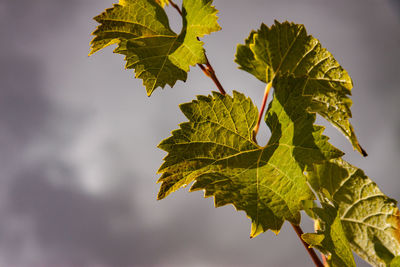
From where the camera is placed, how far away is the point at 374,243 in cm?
115

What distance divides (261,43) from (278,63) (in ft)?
0.29

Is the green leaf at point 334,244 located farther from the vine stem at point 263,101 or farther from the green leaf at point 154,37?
the green leaf at point 154,37

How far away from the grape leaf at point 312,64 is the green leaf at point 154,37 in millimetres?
166

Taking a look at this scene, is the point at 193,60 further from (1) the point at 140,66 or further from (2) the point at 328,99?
(2) the point at 328,99

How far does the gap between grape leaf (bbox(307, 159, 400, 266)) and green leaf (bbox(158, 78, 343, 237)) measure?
24 centimetres

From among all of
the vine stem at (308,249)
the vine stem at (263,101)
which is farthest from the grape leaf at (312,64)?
the vine stem at (308,249)

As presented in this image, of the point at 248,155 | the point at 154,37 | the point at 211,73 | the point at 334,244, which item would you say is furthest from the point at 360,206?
the point at 154,37

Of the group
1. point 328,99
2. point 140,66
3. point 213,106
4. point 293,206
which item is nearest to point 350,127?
point 328,99

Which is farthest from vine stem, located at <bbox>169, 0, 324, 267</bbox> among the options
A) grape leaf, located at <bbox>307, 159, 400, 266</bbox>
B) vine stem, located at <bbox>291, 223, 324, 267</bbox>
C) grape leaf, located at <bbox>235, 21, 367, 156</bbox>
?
grape leaf, located at <bbox>307, 159, 400, 266</bbox>

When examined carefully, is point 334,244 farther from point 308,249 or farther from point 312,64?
point 312,64

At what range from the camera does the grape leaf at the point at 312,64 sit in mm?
981

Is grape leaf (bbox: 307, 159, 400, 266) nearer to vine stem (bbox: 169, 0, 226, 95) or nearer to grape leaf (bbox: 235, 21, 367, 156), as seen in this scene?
grape leaf (bbox: 235, 21, 367, 156)

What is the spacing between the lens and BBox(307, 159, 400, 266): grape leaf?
3.62 ft

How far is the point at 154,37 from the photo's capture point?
1.15 metres
